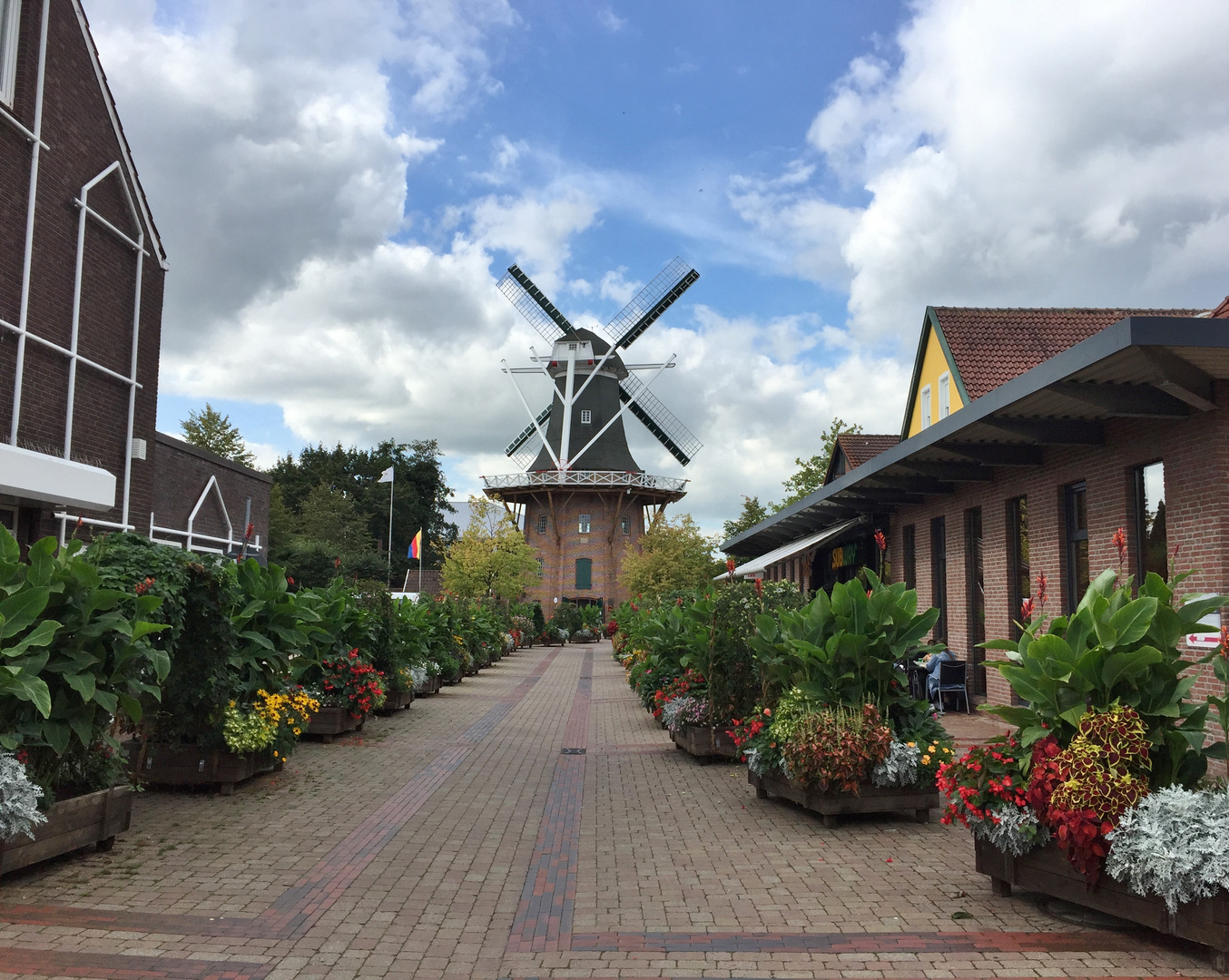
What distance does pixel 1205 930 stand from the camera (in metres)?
4.54

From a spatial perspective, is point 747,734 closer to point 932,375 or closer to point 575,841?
point 575,841

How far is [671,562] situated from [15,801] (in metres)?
35.3

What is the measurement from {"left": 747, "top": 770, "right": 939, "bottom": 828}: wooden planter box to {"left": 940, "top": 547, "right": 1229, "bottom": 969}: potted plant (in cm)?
192

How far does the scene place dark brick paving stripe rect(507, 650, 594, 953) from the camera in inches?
202

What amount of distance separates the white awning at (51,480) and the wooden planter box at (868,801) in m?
9.13

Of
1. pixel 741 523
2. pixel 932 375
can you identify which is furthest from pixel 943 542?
pixel 741 523

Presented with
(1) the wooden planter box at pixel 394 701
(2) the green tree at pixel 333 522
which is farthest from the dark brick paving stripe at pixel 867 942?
(2) the green tree at pixel 333 522

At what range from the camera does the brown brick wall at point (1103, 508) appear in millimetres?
9375

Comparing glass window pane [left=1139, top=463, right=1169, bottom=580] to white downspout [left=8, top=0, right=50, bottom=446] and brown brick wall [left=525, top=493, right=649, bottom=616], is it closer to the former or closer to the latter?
white downspout [left=8, top=0, right=50, bottom=446]

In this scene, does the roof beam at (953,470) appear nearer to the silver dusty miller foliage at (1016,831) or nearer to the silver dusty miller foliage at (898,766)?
the silver dusty miller foliage at (898,766)

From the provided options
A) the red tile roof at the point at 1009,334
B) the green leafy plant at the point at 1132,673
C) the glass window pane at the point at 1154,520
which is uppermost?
the red tile roof at the point at 1009,334

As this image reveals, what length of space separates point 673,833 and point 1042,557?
790 cm

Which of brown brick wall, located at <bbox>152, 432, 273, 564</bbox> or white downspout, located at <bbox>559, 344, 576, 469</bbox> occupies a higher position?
white downspout, located at <bbox>559, 344, 576, 469</bbox>

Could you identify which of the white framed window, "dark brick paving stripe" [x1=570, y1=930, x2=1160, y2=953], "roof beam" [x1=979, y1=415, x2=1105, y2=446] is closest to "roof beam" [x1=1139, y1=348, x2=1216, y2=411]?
"roof beam" [x1=979, y1=415, x2=1105, y2=446]
